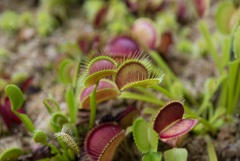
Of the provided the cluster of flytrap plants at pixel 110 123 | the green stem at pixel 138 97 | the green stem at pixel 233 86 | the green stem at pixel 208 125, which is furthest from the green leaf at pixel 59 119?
the green stem at pixel 233 86

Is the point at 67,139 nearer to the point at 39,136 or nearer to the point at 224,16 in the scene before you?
the point at 39,136

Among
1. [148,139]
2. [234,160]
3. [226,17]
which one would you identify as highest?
[226,17]

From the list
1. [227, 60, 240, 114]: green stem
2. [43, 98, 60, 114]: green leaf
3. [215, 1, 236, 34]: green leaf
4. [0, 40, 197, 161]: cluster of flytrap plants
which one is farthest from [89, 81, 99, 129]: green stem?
[215, 1, 236, 34]: green leaf

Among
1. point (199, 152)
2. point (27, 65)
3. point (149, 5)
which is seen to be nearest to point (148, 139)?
point (199, 152)

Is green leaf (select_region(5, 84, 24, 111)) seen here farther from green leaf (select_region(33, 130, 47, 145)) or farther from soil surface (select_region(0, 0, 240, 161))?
soil surface (select_region(0, 0, 240, 161))

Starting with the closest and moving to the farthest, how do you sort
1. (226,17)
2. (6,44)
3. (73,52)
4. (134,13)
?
(226,17)
(73,52)
(6,44)
(134,13)

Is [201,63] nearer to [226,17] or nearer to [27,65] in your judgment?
[226,17]

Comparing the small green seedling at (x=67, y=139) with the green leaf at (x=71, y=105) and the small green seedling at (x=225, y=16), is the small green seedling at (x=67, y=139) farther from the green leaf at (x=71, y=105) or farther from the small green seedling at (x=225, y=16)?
the small green seedling at (x=225, y=16)
